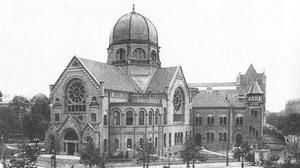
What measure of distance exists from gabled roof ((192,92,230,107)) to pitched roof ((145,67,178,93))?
13330mm

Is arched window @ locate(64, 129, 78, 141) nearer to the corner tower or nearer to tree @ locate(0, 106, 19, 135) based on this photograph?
the corner tower

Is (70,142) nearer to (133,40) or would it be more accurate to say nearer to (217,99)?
(133,40)

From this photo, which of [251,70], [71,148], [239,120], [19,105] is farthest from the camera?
[19,105]

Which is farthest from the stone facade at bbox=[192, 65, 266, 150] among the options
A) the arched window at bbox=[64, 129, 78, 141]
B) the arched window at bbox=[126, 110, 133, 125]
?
the arched window at bbox=[64, 129, 78, 141]

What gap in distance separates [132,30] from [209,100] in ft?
78.3

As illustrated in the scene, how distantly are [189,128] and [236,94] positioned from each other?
13.2 meters

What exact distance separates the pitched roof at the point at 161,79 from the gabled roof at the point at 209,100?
13.3 metres

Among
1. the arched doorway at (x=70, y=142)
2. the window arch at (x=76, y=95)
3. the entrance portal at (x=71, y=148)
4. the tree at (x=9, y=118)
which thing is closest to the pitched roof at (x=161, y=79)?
the window arch at (x=76, y=95)

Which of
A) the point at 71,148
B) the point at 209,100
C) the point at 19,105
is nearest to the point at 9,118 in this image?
the point at 19,105

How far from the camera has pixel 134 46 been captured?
68.1 m

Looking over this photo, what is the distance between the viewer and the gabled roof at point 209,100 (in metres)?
76.6

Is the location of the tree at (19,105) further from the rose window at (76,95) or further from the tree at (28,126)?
the rose window at (76,95)

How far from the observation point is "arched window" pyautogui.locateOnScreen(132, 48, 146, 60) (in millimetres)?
68625

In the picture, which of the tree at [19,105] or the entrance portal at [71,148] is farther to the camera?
the tree at [19,105]
